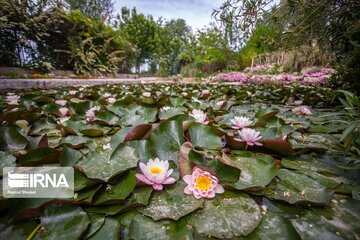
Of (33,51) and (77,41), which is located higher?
(77,41)

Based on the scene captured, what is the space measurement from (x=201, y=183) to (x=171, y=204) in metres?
0.10

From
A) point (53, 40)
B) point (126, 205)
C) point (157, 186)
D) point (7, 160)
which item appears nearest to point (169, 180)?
point (157, 186)

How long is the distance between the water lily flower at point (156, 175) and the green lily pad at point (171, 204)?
24 mm

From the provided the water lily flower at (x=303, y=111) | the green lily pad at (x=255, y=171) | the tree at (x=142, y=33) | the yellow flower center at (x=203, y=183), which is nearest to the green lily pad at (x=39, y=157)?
the yellow flower center at (x=203, y=183)

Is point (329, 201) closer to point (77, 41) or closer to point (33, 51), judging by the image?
point (33, 51)

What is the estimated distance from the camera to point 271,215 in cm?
54

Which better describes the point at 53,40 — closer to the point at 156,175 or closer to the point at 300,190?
the point at 156,175

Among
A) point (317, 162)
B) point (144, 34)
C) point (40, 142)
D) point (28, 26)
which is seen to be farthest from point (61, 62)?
point (144, 34)

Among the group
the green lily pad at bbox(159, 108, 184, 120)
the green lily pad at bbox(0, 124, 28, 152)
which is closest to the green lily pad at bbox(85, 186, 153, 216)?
the green lily pad at bbox(0, 124, 28, 152)

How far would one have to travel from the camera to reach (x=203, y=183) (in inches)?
23.5

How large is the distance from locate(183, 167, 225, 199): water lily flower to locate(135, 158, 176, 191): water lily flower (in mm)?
54

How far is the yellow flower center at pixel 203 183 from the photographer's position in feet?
1.93

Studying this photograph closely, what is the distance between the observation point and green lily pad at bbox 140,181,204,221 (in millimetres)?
520

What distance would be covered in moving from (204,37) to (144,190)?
15.8m
